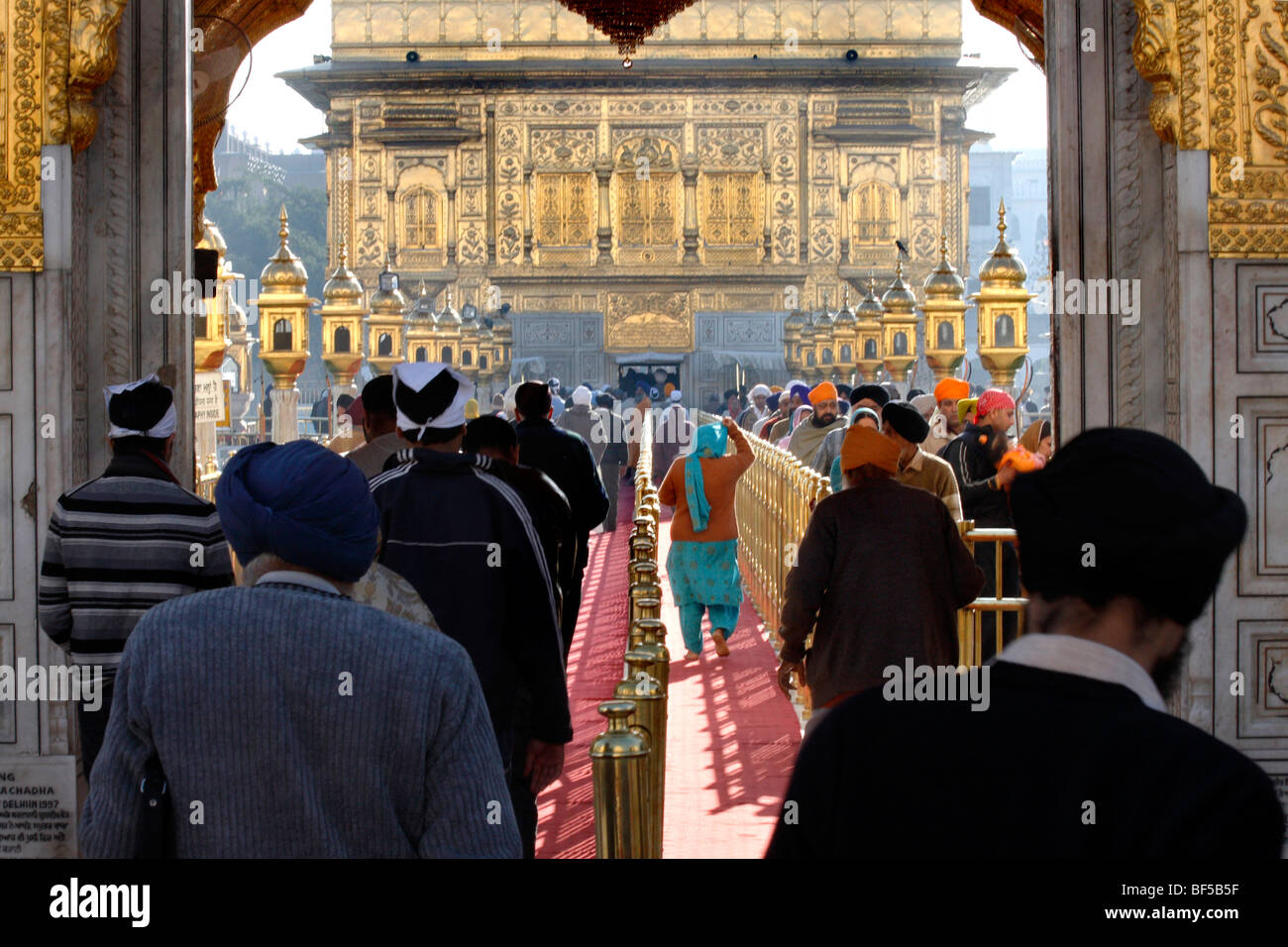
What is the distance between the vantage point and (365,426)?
5805 mm

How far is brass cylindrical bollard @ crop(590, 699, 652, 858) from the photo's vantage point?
310cm

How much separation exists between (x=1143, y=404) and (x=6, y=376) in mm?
3998

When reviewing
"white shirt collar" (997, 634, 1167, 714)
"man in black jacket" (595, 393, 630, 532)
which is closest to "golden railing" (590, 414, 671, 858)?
"white shirt collar" (997, 634, 1167, 714)

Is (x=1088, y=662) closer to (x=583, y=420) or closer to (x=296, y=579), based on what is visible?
(x=296, y=579)

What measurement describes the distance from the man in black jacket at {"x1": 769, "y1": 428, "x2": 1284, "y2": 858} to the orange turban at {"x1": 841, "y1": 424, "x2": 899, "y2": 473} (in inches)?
124

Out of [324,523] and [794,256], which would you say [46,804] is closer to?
[324,523]

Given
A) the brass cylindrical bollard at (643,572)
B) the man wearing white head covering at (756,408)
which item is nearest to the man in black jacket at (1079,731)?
the brass cylindrical bollard at (643,572)

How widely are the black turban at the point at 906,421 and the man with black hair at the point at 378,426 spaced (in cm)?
193

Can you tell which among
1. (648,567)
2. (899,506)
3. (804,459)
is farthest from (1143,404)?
(804,459)

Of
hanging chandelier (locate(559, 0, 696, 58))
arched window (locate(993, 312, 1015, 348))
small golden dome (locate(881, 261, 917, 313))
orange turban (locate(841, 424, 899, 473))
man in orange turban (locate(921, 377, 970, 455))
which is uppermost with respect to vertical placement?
hanging chandelier (locate(559, 0, 696, 58))

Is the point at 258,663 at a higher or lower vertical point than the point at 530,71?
lower

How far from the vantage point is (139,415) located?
13.8 ft

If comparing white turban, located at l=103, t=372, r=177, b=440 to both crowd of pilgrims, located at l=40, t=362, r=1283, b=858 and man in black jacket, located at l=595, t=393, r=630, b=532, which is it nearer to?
crowd of pilgrims, located at l=40, t=362, r=1283, b=858

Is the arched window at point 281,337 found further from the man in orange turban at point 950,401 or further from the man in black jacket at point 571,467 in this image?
the man in black jacket at point 571,467
